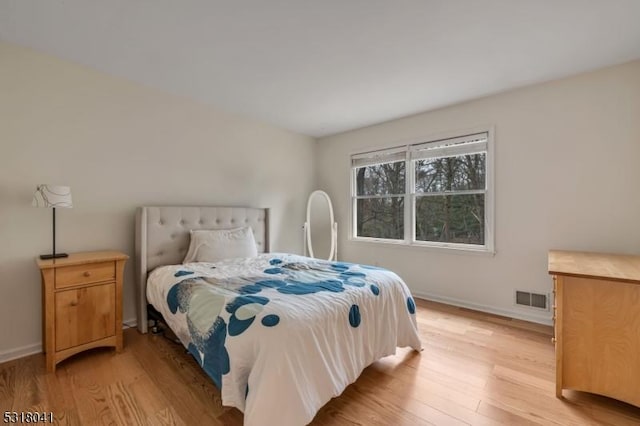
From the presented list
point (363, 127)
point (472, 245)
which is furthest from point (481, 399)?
point (363, 127)

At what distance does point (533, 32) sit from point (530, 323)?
2.50m

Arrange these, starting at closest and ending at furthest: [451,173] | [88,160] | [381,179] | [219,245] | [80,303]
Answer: [80,303], [88,160], [219,245], [451,173], [381,179]

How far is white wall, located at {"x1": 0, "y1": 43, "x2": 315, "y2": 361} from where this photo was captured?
200cm

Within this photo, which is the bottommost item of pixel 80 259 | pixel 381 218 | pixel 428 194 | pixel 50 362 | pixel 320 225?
pixel 50 362

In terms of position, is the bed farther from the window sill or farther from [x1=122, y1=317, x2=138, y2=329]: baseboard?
the window sill

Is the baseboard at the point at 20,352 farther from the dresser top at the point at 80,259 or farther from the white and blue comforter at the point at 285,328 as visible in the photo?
the white and blue comforter at the point at 285,328

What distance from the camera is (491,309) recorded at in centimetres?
288

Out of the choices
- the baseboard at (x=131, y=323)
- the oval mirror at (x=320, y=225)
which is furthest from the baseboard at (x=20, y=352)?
the oval mirror at (x=320, y=225)

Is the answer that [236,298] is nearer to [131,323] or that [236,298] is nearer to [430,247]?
[131,323]

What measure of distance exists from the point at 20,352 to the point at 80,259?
2.83ft

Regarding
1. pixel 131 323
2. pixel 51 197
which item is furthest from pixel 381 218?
pixel 51 197

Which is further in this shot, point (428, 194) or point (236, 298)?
point (428, 194)

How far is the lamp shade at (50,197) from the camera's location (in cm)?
188

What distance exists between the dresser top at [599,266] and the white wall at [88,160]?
3132 millimetres
